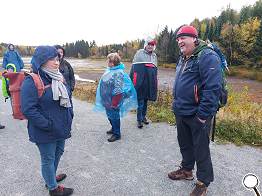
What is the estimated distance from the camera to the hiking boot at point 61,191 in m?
3.64

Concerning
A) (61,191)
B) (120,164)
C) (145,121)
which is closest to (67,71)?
(145,121)

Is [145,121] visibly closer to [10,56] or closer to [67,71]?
[67,71]

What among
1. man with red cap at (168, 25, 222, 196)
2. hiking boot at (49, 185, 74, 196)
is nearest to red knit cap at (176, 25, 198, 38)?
man with red cap at (168, 25, 222, 196)

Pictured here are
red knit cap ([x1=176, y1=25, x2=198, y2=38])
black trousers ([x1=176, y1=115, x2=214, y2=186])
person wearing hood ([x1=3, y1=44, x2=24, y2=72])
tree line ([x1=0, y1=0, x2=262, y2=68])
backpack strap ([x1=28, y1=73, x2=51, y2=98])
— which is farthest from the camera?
tree line ([x1=0, y1=0, x2=262, y2=68])

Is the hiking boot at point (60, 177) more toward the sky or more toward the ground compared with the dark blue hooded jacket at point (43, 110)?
more toward the ground

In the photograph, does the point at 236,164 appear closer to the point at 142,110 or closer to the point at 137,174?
the point at 137,174

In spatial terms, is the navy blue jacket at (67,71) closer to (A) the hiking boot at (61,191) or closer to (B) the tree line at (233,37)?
(A) the hiking boot at (61,191)

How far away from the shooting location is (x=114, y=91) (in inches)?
219

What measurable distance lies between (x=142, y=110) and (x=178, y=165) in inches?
88.7

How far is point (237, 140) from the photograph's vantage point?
570 centimetres

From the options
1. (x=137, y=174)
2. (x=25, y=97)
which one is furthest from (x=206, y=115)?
(x=25, y=97)

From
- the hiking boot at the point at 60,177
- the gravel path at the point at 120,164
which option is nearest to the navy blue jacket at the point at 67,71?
the gravel path at the point at 120,164

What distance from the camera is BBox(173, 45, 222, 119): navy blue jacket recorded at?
10.6ft

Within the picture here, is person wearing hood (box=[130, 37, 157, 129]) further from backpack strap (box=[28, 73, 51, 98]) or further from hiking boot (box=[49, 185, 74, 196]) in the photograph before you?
backpack strap (box=[28, 73, 51, 98])
